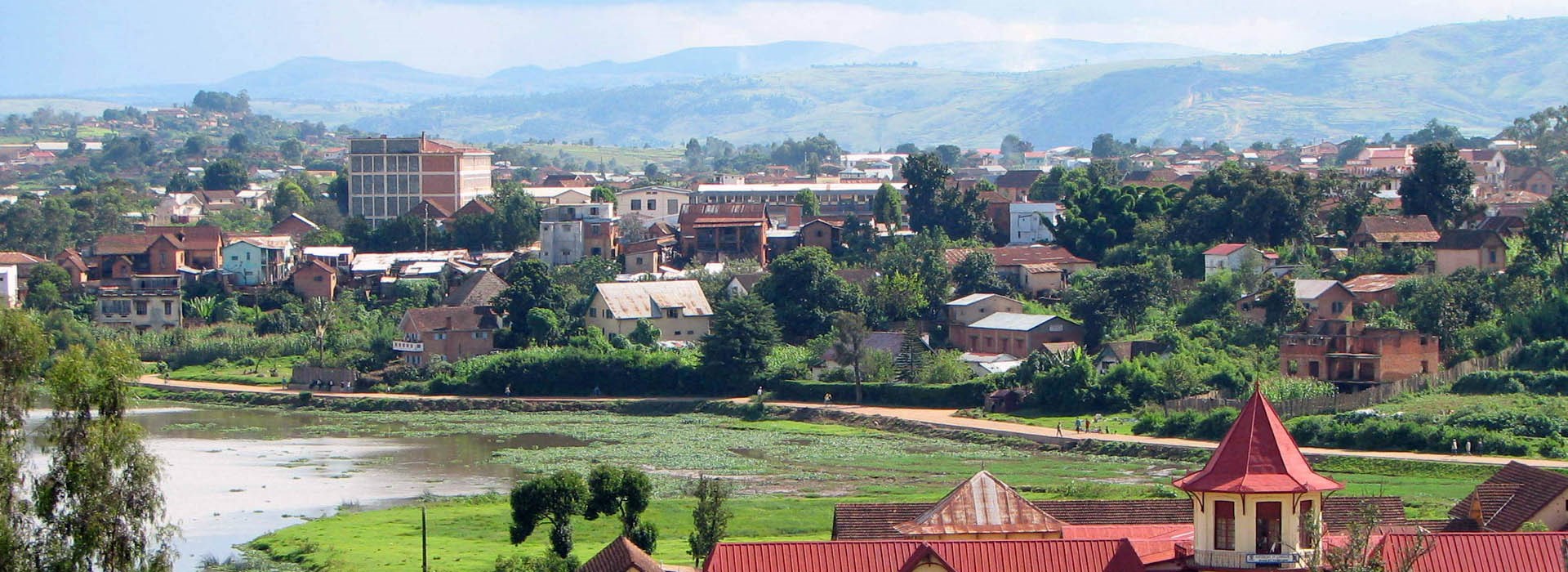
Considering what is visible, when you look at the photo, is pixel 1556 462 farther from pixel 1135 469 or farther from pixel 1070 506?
pixel 1070 506

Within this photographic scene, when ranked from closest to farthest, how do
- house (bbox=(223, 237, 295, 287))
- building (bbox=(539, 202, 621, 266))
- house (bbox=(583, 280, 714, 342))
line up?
1. house (bbox=(583, 280, 714, 342))
2. house (bbox=(223, 237, 295, 287))
3. building (bbox=(539, 202, 621, 266))

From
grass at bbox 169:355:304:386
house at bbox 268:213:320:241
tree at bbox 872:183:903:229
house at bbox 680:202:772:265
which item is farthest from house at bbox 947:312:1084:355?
house at bbox 268:213:320:241

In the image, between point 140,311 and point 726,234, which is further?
point 726,234

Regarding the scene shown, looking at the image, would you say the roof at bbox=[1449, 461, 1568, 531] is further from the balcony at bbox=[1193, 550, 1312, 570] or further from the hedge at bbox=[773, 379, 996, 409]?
the hedge at bbox=[773, 379, 996, 409]

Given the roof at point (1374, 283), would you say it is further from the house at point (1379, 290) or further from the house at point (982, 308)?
the house at point (982, 308)

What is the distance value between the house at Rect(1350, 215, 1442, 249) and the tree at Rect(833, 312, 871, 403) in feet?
48.1

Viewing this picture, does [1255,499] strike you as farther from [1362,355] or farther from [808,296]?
[808,296]

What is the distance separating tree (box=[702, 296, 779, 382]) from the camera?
2092 inches

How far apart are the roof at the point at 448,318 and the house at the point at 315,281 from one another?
6.48 meters

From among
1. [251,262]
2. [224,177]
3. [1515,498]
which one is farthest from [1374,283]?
[224,177]

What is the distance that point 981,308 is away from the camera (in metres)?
56.5

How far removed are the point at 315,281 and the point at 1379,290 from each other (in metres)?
31.2

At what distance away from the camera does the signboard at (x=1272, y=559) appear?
19.5 meters

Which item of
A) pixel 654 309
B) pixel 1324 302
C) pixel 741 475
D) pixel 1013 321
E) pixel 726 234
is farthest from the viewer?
pixel 726 234
